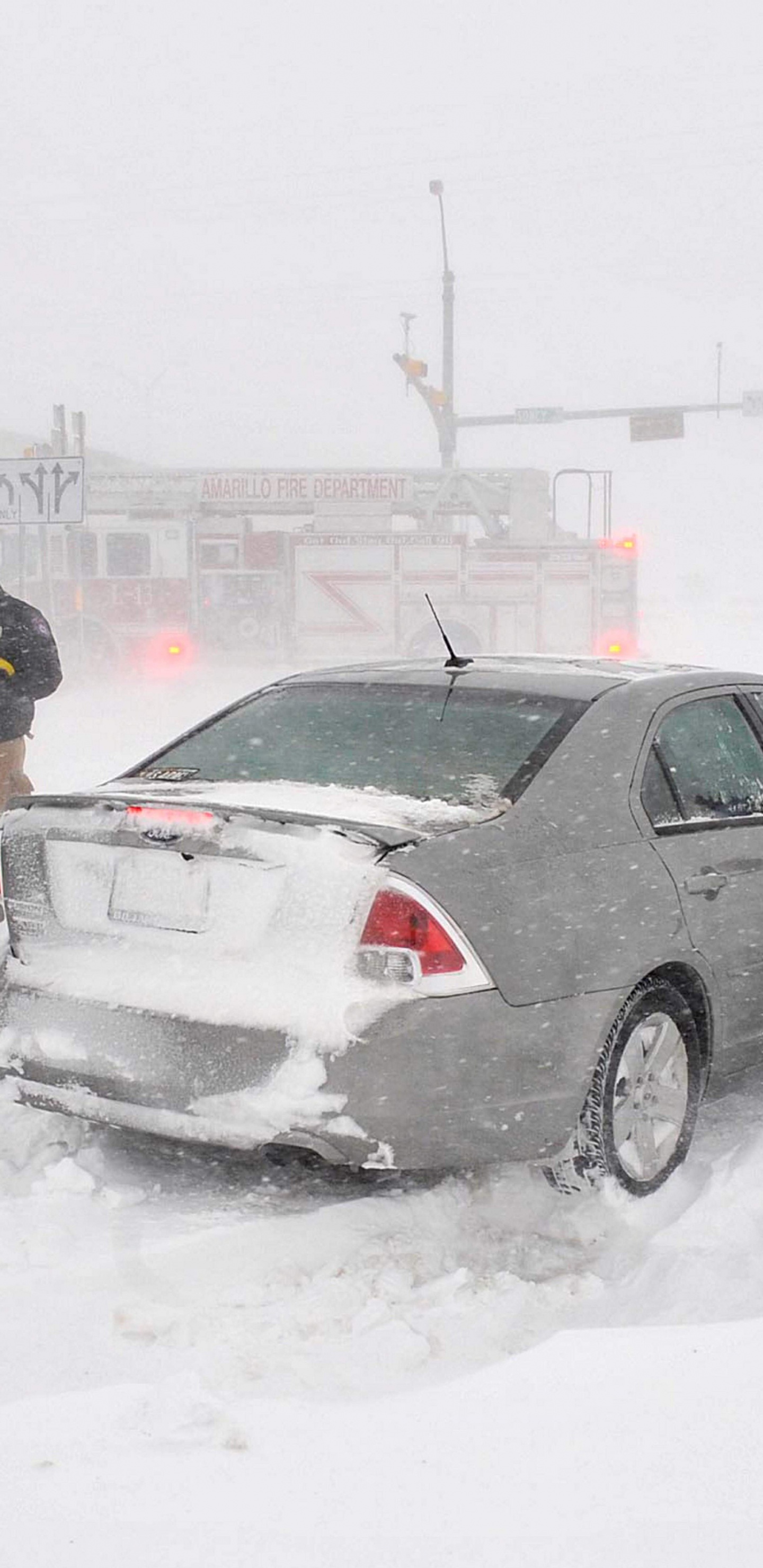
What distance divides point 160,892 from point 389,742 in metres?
0.83

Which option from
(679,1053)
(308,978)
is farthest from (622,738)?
(308,978)

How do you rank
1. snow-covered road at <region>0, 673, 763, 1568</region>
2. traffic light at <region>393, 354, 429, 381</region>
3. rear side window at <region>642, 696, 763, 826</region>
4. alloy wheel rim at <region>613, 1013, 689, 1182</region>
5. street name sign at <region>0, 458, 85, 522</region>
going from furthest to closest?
traffic light at <region>393, 354, 429, 381</region> → street name sign at <region>0, 458, 85, 522</region> → rear side window at <region>642, 696, 763, 826</region> → alloy wheel rim at <region>613, 1013, 689, 1182</region> → snow-covered road at <region>0, 673, 763, 1568</region>

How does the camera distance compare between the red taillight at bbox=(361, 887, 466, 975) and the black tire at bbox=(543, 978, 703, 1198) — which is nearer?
the red taillight at bbox=(361, 887, 466, 975)

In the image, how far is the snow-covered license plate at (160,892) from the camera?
378 centimetres

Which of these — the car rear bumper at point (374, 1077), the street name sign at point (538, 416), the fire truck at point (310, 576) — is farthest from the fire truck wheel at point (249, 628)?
the car rear bumper at point (374, 1077)

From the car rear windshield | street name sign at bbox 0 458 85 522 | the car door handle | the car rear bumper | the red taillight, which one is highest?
street name sign at bbox 0 458 85 522

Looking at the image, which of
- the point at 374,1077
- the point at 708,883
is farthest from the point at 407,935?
the point at 708,883

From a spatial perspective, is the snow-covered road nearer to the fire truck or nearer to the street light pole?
the fire truck

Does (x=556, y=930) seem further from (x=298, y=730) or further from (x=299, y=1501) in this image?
(x=299, y=1501)

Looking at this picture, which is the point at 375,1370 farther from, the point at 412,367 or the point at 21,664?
the point at 412,367

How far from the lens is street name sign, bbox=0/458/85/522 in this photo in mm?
15352

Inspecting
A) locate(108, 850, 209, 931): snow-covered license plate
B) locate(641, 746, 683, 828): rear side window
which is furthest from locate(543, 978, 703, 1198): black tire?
locate(108, 850, 209, 931): snow-covered license plate

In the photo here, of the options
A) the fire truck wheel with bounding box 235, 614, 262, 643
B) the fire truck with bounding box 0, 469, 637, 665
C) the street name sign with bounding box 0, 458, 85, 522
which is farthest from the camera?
the fire truck wheel with bounding box 235, 614, 262, 643

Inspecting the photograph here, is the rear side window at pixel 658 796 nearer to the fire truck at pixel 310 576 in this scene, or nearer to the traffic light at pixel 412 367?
the fire truck at pixel 310 576
